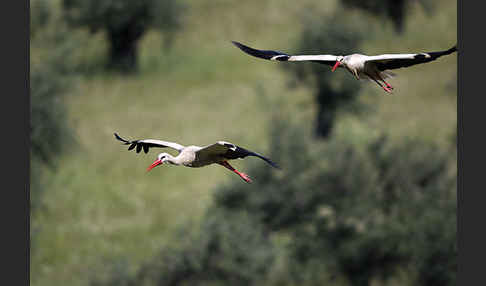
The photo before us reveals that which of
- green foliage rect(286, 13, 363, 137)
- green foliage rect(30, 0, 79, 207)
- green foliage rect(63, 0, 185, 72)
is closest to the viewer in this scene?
green foliage rect(30, 0, 79, 207)

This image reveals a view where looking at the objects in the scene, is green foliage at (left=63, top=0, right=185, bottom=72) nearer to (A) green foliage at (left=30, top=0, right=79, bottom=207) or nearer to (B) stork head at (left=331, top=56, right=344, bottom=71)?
(A) green foliage at (left=30, top=0, right=79, bottom=207)

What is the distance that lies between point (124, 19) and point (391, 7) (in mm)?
27730

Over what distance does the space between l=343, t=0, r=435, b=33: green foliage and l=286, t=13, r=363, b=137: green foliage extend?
383 inches

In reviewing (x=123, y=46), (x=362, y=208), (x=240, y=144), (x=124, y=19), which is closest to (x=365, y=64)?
(x=362, y=208)

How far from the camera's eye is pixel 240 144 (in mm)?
66062

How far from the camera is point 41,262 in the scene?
60.8 metres

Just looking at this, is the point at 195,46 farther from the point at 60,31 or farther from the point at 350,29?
the point at 60,31

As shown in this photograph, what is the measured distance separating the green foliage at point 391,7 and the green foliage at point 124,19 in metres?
18.5

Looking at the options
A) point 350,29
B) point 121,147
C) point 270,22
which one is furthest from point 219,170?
point 270,22

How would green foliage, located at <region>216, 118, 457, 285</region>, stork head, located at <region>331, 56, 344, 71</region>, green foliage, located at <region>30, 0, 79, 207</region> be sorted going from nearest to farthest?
stork head, located at <region>331, 56, 344, 71</region>, green foliage, located at <region>216, 118, 457, 285</region>, green foliage, located at <region>30, 0, 79, 207</region>

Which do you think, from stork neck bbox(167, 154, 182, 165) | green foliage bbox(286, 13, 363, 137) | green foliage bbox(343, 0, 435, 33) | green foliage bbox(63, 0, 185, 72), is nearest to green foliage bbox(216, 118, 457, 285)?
green foliage bbox(286, 13, 363, 137)

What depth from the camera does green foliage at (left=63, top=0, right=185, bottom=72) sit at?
85.2 metres

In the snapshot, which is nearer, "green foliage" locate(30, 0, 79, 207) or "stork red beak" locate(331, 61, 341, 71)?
"stork red beak" locate(331, 61, 341, 71)

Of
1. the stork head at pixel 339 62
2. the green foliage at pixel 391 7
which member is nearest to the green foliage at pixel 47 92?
the green foliage at pixel 391 7
